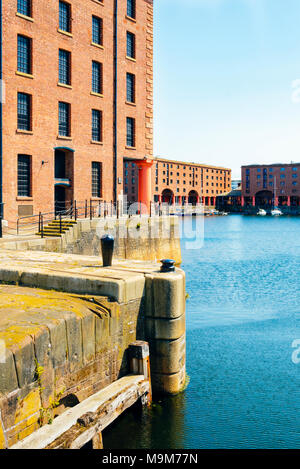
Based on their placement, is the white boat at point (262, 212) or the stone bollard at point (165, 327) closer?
the stone bollard at point (165, 327)

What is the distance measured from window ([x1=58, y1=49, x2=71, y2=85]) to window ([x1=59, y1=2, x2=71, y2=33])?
1363 millimetres

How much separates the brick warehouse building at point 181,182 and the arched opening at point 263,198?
38.6 feet

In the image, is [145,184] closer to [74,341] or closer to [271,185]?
[74,341]

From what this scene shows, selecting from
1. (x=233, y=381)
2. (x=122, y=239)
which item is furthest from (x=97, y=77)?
(x=233, y=381)

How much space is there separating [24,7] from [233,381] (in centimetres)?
2224

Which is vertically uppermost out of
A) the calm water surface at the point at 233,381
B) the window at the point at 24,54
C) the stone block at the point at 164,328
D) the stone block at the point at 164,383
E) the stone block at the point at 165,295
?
the window at the point at 24,54

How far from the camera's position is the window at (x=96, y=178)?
29875 millimetres

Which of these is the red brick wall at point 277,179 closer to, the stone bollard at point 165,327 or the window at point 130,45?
the window at point 130,45

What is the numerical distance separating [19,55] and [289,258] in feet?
96.8

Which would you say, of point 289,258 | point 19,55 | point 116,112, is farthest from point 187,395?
point 289,258

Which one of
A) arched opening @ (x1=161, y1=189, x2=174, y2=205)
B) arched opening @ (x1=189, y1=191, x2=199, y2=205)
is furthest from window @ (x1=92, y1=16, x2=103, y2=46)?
arched opening @ (x1=189, y1=191, x2=199, y2=205)

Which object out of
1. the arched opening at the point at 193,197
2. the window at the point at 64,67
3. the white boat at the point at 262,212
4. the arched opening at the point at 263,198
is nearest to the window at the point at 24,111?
the window at the point at 64,67

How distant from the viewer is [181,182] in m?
133

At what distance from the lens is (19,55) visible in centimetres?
2475
